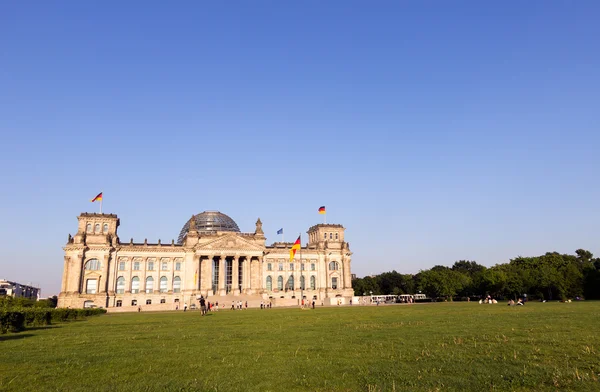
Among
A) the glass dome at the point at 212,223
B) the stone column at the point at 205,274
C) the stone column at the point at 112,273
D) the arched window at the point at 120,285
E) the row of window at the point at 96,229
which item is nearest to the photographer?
the stone column at the point at 112,273

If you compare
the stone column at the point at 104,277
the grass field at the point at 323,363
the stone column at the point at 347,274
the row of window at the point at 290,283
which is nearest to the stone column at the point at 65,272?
the stone column at the point at 104,277

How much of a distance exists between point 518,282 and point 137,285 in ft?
299

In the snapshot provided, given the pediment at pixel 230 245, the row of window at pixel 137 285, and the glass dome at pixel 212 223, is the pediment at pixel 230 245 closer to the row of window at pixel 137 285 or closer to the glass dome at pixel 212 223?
the row of window at pixel 137 285

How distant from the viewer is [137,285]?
110312mm

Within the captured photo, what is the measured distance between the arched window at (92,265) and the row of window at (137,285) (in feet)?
9.37

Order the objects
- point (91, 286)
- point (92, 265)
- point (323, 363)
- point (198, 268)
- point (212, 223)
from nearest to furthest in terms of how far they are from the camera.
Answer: point (323, 363), point (91, 286), point (92, 265), point (198, 268), point (212, 223)

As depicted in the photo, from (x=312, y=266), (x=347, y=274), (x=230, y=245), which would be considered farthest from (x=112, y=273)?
(x=347, y=274)

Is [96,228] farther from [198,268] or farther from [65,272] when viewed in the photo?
[198,268]

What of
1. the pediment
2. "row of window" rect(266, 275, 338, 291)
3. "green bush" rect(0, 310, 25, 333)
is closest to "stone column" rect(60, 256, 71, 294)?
the pediment

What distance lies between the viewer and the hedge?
97.0ft

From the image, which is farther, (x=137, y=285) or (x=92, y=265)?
(x=137, y=285)

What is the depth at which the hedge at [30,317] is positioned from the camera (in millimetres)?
29578

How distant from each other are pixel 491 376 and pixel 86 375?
452 inches

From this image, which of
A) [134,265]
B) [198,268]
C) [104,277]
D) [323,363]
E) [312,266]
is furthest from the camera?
[312,266]
